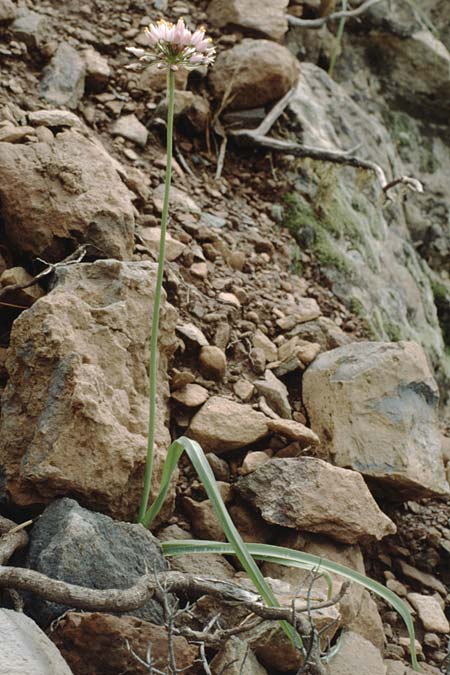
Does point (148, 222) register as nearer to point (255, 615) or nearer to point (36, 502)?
point (36, 502)

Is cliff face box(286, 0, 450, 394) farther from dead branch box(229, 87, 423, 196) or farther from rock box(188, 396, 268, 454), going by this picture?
rock box(188, 396, 268, 454)

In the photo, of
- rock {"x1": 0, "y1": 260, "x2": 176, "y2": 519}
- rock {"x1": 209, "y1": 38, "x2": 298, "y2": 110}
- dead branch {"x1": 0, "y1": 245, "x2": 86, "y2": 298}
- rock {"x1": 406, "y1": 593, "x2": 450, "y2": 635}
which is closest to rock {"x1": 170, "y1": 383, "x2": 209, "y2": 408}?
rock {"x1": 0, "y1": 260, "x2": 176, "y2": 519}

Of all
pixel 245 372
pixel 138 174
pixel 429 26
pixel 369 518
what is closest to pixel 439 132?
pixel 429 26

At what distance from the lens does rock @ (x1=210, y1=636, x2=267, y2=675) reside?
1465mm

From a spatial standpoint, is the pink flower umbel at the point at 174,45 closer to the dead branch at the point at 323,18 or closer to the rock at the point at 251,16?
the rock at the point at 251,16

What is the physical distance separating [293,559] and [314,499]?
0.26m

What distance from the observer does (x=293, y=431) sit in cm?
215

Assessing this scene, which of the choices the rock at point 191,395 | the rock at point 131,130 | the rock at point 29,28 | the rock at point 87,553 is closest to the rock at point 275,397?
the rock at point 191,395

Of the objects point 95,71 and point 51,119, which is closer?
point 51,119

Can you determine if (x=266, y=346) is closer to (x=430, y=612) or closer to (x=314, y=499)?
(x=314, y=499)

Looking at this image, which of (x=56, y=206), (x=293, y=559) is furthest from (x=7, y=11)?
(x=293, y=559)

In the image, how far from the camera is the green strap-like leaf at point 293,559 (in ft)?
5.49

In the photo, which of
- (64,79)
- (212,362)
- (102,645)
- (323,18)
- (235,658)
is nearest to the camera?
(102,645)

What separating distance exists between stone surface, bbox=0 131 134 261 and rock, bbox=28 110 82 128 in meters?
0.29
